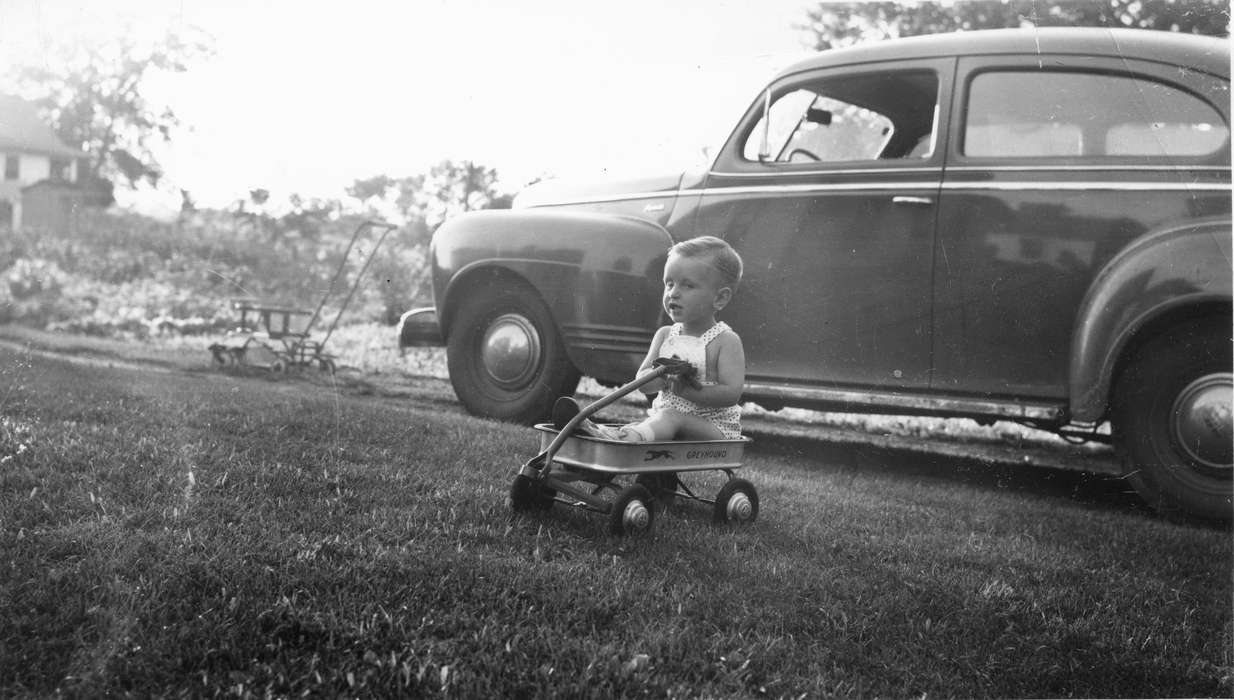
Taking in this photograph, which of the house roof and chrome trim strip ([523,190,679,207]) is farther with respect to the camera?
chrome trim strip ([523,190,679,207])

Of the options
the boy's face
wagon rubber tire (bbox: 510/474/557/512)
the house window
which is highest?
the house window

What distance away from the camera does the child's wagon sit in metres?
2.40

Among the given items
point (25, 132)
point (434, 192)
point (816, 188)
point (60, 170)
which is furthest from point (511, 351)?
point (25, 132)

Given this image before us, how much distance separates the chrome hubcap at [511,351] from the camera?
4.01m

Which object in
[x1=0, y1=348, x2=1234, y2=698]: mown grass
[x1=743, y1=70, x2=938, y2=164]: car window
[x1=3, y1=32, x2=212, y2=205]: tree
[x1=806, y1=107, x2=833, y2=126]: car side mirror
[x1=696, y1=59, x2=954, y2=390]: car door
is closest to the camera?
[x1=0, y1=348, x2=1234, y2=698]: mown grass

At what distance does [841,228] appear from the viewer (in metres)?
3.57

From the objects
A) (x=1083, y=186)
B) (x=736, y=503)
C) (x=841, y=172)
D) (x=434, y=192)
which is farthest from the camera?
(x=841, y=172)

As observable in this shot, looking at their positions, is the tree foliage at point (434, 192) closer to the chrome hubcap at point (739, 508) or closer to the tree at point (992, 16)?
the tree at point (992, 16)

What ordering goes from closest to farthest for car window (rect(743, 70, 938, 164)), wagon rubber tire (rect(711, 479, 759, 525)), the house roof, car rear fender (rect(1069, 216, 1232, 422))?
the house roof < wagon rubber tire (rect(711, 479, 759, 525)) < car rear fender (rect(1069, 216, 1232, 422)) < car window (rect(743, 70, 938, 164))

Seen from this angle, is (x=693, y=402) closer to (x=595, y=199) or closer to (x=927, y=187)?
(x=927, y=187)

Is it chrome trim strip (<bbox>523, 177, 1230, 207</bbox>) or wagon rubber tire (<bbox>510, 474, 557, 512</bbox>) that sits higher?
chrome trim strip (<bbox>523, 177, 1230, 207</bbox>)

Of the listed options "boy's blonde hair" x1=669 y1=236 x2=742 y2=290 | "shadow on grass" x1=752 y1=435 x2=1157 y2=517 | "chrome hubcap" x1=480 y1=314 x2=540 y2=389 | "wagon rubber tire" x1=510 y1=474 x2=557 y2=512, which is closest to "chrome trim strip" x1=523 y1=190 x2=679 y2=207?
"chrome hubcap" x1=480 y1=314 x2=540 y2=389

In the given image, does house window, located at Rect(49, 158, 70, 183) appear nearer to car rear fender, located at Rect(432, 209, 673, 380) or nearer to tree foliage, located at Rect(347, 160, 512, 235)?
tree foliage, located at Rect(347, 160, 512, 235)

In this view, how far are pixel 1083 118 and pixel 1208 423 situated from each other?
44.7 inches
